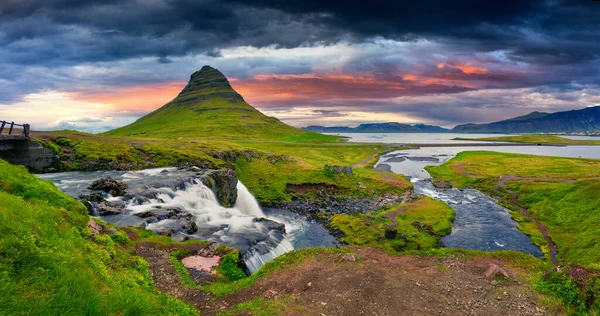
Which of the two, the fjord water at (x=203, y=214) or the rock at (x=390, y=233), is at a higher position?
the fjord water at (x=203, y=214)

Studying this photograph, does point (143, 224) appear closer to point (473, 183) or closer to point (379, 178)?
point (379, 178)

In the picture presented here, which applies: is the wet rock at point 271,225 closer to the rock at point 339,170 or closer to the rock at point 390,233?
the rock at point 390,233

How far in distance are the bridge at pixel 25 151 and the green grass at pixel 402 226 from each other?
5191 centimetres

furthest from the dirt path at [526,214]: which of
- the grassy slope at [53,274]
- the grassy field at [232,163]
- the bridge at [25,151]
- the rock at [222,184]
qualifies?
the bridge at [25,151]

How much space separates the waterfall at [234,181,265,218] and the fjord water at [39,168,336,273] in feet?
0.72

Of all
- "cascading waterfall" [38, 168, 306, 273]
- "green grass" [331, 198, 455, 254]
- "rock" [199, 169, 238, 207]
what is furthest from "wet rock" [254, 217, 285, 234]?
"rock" [199, 169, 238, 207]

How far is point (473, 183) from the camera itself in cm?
8919

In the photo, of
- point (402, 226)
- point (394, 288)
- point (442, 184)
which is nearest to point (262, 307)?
point (394, 288)

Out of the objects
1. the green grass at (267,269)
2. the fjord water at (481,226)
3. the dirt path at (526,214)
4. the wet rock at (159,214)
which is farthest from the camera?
the fjord water at (481,226)

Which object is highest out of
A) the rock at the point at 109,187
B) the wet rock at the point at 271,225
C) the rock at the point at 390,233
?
the rock at the point at 109,187

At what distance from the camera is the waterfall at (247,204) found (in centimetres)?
5770

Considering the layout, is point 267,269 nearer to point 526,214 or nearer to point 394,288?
point 394,288

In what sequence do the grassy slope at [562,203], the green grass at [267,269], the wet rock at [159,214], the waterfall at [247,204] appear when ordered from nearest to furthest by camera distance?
the green grass at [267,269], the wet rock at [159,214], the grassy slope at [562,203], the waterfall at [247,204]

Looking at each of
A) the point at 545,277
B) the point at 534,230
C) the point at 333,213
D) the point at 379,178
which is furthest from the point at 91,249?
the point at 379,178
